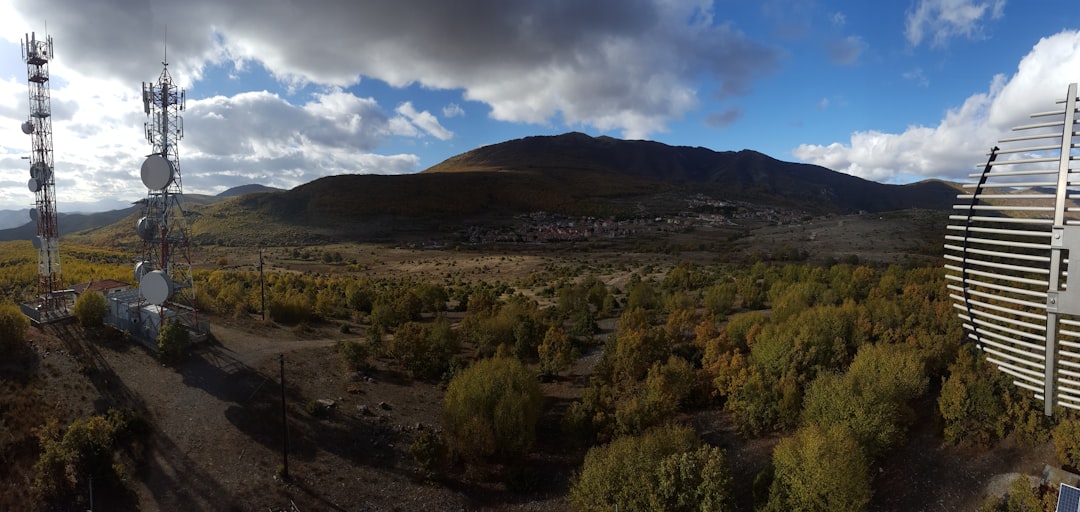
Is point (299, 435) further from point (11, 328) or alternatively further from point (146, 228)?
point (11, 328)

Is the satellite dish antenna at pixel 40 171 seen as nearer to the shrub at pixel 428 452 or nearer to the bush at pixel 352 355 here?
the bush at pixel 352 355

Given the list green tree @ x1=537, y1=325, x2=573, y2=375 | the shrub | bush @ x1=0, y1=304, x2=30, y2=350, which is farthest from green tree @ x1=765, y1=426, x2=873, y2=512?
bush @ x1=0, y1=304, x2=30, y2=350

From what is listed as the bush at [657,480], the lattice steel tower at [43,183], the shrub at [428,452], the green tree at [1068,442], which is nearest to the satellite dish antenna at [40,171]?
the lattice steel tower at [43,183]

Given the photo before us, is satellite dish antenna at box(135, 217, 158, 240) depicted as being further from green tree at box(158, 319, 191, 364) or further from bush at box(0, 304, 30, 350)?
bush at box(0, 304, 30, 350)

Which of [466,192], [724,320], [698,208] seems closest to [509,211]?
[466,192]

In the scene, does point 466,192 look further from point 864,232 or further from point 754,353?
point 754,353

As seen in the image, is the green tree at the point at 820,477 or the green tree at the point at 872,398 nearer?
the green tree at the point at 820,477
